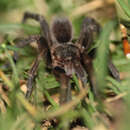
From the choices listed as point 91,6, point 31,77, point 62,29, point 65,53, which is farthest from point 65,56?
point 91,6

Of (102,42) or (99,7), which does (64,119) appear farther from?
(99,7)

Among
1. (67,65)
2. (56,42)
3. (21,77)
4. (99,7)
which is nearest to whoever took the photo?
(67,65)

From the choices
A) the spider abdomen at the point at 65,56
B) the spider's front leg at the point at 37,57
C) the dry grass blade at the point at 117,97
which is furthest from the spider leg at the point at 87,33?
the dry grass blade at the point at 117,97

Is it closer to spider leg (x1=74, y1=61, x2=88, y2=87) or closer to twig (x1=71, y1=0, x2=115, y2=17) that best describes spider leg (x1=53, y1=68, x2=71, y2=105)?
spider leg (x1=74, y1=61, x2=88, y2=87)

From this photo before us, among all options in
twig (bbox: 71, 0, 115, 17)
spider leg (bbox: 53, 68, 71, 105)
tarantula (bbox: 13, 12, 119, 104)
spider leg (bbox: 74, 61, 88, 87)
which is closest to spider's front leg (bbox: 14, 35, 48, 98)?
tarantula (bbox: 13, 12, 119, 104)

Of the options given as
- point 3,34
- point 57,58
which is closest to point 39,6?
point 3,34

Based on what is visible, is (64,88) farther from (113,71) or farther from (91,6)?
(91,6)

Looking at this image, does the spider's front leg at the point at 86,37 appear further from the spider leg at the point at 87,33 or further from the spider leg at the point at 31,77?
the spider leg at the point at 31,77
